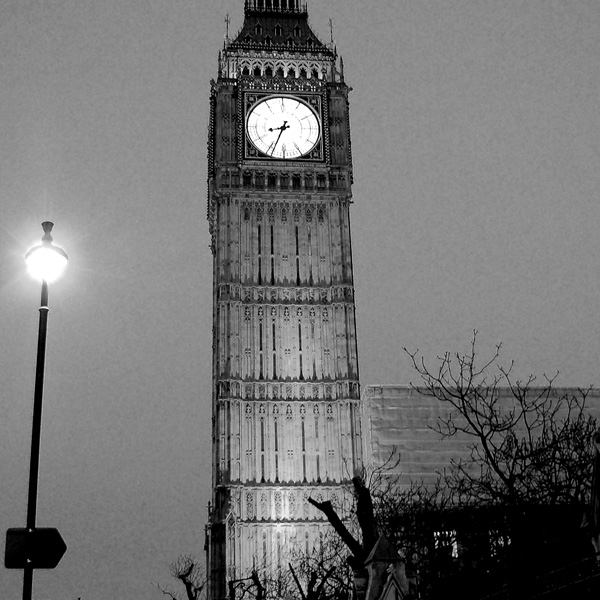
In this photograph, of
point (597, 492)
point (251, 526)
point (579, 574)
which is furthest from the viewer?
point (251, 526)

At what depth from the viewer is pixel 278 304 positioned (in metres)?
65.1

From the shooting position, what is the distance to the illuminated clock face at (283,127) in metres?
68.2

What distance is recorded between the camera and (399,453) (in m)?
62.2

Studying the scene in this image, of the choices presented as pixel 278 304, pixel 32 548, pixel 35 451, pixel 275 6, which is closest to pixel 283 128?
pixel 278 304

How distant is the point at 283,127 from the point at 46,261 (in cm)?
5592

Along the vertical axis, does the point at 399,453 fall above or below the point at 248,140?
below

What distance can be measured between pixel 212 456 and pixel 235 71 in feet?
90.3

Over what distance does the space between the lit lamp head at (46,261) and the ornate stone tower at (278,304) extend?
46679mm

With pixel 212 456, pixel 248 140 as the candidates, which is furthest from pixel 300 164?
pixel 212 456

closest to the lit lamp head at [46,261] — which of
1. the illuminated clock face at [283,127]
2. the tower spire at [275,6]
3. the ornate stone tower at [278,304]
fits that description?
the ornate stone tower at [278,304]

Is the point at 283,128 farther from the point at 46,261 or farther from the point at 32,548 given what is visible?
the point at 32,548

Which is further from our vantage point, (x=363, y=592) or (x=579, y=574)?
(x=363, y=592)

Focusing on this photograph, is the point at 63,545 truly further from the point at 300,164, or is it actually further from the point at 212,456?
the point at 300,164

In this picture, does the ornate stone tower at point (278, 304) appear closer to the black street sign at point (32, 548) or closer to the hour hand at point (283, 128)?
the hour hand at point (283, 128)
